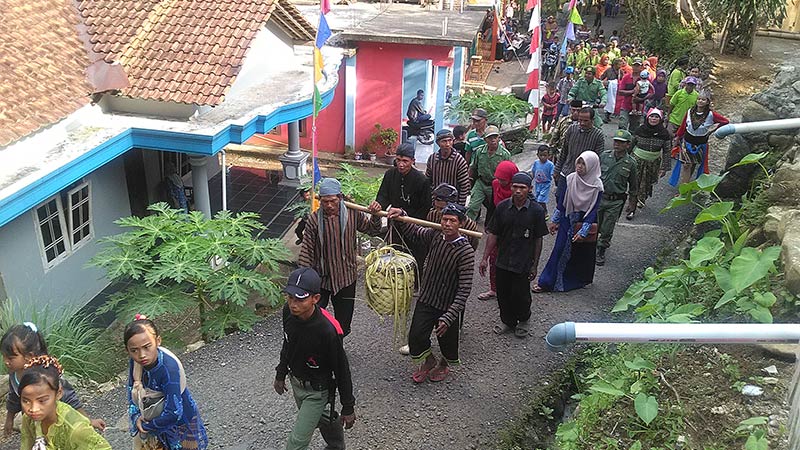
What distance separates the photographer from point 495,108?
13.1 meters

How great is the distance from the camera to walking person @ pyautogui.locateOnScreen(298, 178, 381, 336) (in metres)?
5.31

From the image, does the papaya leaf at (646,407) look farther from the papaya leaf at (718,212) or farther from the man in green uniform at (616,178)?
the man in green uniform at (616,178)

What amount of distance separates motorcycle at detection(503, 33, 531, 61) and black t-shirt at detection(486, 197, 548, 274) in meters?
20.7

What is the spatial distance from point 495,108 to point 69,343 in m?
9.20

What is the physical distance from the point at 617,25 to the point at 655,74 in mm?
17033

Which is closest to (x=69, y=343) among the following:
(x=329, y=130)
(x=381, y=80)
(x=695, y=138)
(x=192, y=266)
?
(x=192, y=266)

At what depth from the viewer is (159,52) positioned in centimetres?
945

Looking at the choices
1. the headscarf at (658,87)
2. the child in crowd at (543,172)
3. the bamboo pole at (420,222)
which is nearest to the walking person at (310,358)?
the bamboo pole at (420,222)

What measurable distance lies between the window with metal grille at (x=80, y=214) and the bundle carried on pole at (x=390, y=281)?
5.36 metres

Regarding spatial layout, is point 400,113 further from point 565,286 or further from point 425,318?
point 425,318

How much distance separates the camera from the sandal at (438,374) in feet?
18.5

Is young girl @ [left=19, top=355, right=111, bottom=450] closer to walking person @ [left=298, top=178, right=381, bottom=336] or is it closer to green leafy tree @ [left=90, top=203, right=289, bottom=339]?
walking person @ [left=298, top=178, right=381, bottom=336]

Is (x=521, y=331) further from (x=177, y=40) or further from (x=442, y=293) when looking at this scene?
(x=177, y=40)

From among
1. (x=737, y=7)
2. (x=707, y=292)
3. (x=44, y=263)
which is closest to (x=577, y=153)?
(x=707, y=292)
